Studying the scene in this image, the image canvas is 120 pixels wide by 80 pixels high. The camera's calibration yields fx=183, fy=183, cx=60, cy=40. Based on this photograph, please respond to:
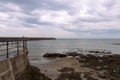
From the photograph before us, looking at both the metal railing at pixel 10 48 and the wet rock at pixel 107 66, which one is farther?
the wet rock at pixel 107 66

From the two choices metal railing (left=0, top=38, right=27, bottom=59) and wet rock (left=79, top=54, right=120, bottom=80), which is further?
wet rock (left=79, top=54, right=120, bottom=80)

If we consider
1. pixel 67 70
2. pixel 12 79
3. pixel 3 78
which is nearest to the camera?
pixel 3 78

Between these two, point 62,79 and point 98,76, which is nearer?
point 62,79

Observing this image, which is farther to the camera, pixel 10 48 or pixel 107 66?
pixel 107 66

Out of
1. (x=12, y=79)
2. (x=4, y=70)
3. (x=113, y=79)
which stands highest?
(x=4, y=70)

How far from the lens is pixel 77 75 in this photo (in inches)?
681

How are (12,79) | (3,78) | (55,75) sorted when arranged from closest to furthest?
(3,78) < (12,79) < (55,75)

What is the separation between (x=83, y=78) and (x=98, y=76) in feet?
5.97

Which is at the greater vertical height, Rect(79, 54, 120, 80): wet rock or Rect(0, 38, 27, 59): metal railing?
Rect(0, 38, 27, 59): metal railing

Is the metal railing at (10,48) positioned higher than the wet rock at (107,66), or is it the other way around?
the metal railing at (10,48)

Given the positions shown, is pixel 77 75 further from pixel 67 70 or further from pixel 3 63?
pixel 3 63

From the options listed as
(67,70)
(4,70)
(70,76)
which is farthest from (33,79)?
(4,70)

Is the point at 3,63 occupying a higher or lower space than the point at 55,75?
higher

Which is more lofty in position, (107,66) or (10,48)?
(10,48)
